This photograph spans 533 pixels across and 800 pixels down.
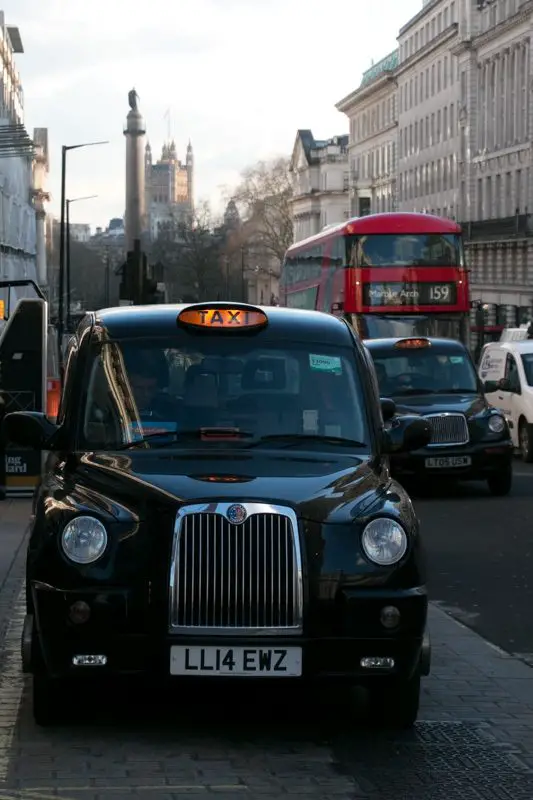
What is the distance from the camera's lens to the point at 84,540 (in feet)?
23.7

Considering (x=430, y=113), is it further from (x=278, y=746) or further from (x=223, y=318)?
(x=278, y=746)

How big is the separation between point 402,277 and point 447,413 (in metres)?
14.1

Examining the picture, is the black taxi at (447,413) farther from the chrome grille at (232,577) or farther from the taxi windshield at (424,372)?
the chrome grille at (232,577)

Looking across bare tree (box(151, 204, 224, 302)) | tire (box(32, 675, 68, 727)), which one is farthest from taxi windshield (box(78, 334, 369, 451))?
bare tree (box(151, 204, 224, 302))

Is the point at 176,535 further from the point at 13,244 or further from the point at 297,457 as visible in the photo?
the point at 13,244

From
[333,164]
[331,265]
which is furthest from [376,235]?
[333,164]

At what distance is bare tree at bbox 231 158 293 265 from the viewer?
174 metres

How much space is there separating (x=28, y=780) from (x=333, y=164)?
170706mm

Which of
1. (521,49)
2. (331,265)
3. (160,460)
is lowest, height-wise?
(160,460)

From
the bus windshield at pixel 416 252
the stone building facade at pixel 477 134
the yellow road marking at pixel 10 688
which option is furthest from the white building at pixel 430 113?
the yellow road marking at pixel 10 688

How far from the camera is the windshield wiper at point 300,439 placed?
8.02 metres

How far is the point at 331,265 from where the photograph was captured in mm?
37875

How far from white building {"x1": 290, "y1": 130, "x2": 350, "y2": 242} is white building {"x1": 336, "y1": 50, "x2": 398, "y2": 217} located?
19.5m

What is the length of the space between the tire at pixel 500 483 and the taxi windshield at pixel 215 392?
12.8 meters
